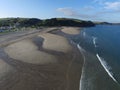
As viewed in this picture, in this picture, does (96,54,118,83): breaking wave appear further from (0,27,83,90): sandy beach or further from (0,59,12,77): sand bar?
(0,59,12,77): sand bar

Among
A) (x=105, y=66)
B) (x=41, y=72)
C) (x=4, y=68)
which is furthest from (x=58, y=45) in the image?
(x=41, y=72)

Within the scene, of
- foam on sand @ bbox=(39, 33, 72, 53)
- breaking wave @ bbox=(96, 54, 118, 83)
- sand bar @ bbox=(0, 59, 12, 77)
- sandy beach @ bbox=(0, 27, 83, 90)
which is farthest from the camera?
foam on sand @ bbox=(39, 33, 72, 53)

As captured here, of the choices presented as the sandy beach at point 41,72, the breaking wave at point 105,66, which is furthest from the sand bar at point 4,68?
the breaking wave at point 105,66

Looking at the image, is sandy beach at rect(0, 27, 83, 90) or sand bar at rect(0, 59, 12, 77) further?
sand bar at rect(0, 59, 12, 77)

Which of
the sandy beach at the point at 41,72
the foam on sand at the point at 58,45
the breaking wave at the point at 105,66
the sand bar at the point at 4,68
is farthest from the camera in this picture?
the foam on sand at the point at 58,45

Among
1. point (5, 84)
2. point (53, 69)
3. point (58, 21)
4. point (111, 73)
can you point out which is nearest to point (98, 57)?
point (111, 73)

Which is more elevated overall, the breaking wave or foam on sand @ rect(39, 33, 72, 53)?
the breaking wave

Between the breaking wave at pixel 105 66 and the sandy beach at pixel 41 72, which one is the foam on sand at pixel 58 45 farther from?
the breaking wave at pixel 105 66

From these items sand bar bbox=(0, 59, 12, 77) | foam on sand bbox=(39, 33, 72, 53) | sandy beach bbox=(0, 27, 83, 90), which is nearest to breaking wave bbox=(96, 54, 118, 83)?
sandy beach bbox=(0, 27, 83, 90)

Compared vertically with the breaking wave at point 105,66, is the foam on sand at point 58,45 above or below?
below

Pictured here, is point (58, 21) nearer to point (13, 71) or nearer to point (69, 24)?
point (69, 24)

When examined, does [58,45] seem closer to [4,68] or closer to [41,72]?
[4,68]
